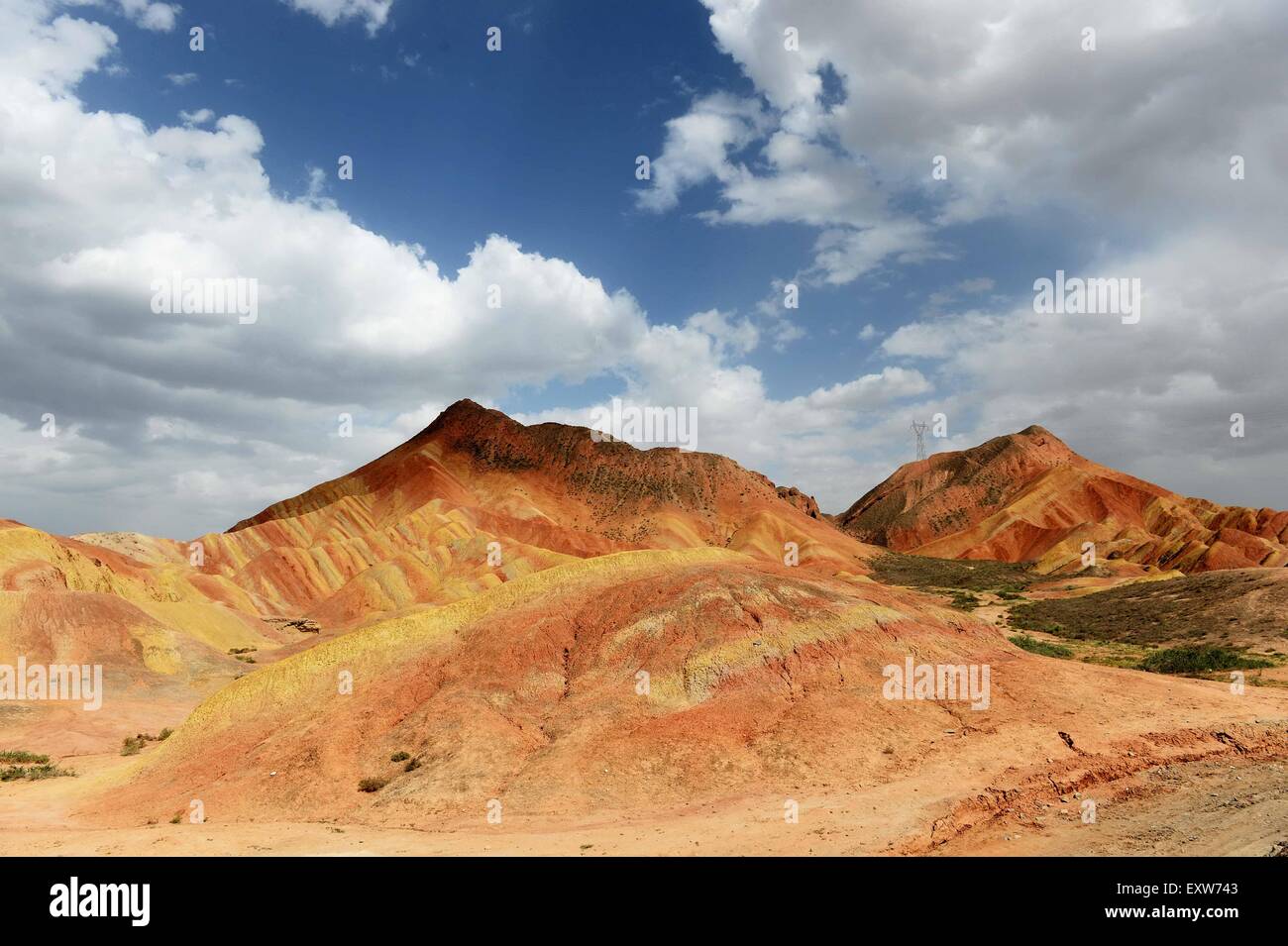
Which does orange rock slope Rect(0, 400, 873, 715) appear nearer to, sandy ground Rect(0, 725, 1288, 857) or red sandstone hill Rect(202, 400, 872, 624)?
red sandstone hill Rect(202, 400, 872, 624)

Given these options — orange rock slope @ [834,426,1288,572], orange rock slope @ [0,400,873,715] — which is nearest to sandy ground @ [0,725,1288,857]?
orange rock slope @ [0,400,873,715]

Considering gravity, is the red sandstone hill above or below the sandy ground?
above

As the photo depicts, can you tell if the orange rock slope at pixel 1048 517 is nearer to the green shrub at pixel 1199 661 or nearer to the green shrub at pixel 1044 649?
the green shrub at pixel 1199 661

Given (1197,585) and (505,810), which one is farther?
(1197,585)

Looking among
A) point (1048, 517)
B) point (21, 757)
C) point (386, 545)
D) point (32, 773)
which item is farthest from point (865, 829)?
point (1048, 517)

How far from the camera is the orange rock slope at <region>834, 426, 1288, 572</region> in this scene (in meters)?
103

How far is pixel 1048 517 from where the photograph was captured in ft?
468

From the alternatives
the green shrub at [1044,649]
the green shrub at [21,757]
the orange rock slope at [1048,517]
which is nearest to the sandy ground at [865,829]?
the green shrub at [21,757]

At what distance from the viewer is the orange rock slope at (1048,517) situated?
103312mm

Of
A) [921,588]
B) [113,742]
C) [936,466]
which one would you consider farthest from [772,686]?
[936,466]

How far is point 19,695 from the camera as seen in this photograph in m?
41.5

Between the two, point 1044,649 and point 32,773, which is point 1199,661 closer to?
point 1044,649
